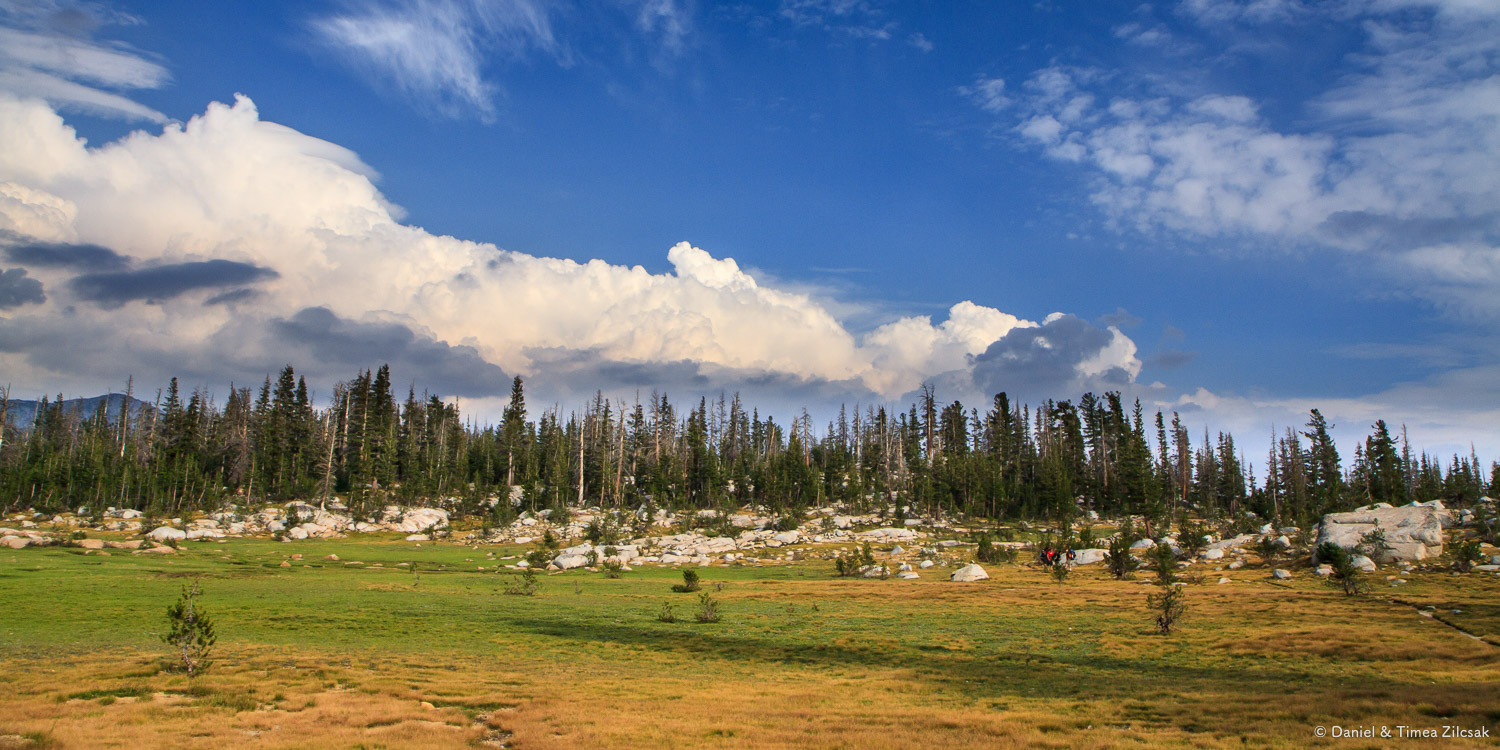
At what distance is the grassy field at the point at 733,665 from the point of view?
17.0 metres

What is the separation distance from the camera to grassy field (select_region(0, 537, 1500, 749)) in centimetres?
1702

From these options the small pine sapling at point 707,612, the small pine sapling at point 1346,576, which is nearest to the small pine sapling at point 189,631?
the small pine sapling at point 707,612

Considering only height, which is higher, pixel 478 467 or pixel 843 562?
pixel 478 467

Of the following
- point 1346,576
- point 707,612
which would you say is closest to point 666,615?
point 707,612

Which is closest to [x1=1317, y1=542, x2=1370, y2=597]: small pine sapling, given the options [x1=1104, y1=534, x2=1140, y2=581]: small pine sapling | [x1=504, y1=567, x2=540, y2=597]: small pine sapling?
[x1=1104, y1=534, x2=1140, y2=581]: small pine sapling

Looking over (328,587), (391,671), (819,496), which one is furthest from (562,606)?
(819,496)

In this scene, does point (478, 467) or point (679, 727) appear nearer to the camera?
point (679, 727)

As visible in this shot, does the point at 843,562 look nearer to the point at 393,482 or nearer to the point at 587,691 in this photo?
the point at 587,691

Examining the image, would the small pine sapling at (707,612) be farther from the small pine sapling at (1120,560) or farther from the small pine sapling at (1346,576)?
the small pine sapling at (1346,576)

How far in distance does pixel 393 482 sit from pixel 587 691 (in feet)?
370

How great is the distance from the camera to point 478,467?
131 meters

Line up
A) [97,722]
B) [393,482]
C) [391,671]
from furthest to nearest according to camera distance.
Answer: [393,482] < [391,671] < [97,722]

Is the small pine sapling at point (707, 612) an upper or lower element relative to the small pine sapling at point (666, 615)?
upper

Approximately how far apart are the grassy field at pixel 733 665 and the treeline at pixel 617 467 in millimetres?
57977
